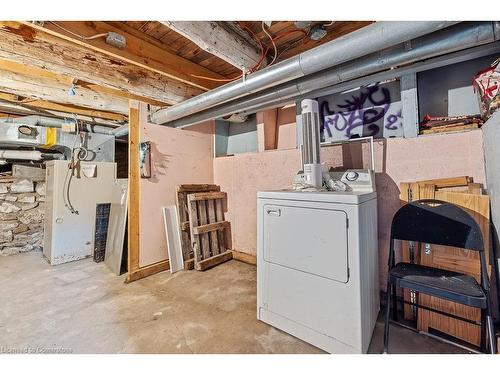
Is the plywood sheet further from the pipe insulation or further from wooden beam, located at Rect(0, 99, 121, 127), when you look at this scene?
the pipe insulation

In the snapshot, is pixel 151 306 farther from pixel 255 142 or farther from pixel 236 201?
pixel 255 142

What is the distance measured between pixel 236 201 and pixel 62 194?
96.4 inches

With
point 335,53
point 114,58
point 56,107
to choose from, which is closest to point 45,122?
point 56,107

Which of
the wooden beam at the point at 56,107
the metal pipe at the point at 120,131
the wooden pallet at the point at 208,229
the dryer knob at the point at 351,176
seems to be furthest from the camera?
the metal pipe at the point at 120,131

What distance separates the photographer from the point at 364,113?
2291 millimetres

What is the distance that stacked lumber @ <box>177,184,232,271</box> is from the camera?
2893mm

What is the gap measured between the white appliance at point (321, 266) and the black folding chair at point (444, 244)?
18 cm

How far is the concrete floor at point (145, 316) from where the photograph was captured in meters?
1.54

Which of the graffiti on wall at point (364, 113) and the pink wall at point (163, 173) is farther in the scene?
the pink wall at point (163, 173)

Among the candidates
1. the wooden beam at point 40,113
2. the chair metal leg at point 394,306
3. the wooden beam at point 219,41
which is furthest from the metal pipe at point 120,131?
the chair metal leg at point 394,306

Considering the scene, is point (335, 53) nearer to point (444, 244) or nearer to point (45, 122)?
point (444, 244)

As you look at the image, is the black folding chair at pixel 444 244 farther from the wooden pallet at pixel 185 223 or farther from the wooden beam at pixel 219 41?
the wooden pallet at pixel 185 223

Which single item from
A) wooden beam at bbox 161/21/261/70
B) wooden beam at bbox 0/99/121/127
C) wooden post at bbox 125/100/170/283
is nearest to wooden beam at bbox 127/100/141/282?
wooden post at bbox 125/100/170/283
